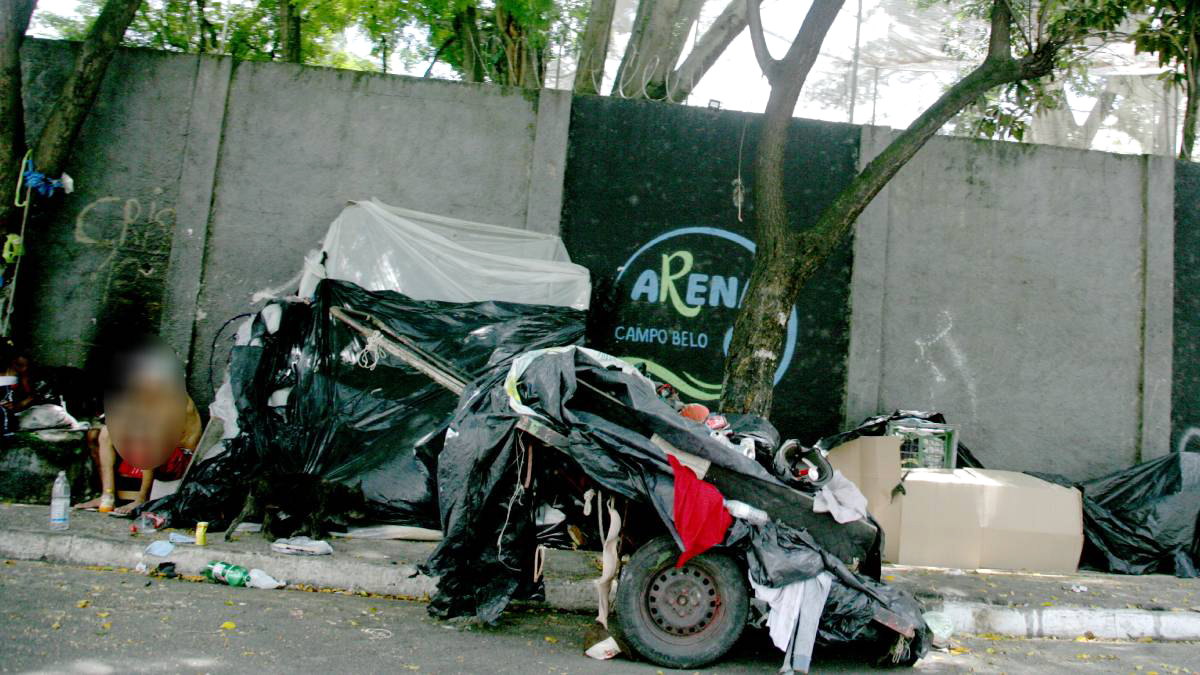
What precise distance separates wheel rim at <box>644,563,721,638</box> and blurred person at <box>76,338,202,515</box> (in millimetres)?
4025

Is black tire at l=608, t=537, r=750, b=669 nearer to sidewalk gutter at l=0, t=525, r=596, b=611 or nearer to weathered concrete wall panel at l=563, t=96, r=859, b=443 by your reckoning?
sidewalk gutter at l=0, t=525, r=596, b=611

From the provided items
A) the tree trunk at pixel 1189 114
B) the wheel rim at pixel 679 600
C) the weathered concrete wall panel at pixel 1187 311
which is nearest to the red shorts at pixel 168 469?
the wheel rim at pixel 679 600

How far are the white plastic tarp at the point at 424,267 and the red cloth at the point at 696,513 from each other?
3.14 metres

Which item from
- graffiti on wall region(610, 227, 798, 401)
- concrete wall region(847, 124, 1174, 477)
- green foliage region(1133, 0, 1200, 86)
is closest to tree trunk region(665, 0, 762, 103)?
concrete wall region(847, 124, 1174, 477)

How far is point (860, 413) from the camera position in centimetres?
857

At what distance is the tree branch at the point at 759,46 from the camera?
7223 millimetres

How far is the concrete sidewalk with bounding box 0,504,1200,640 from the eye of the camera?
229 inches

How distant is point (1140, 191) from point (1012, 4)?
2.39 meters

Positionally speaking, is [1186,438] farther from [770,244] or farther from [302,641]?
[302,641]

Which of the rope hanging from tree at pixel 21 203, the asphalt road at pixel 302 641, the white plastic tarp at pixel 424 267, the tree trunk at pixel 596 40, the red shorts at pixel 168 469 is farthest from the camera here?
the tree trunk at pixel 596 40

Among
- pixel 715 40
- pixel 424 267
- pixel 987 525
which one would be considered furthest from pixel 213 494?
pixel 715 40

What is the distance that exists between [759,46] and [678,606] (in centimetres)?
442

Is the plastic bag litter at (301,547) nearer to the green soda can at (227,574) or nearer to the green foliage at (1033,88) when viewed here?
the green soda can at (227,574)

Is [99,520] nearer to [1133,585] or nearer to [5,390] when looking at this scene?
[5,390]
